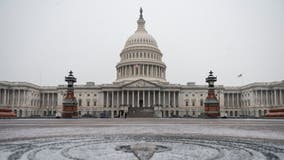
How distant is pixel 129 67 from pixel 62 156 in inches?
4779

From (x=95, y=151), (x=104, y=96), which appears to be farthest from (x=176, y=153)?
(x=104, y=96)

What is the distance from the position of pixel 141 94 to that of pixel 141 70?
47.1ft

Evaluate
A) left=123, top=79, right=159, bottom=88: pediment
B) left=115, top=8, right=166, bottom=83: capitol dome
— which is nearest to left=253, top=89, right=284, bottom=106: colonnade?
left=115, top=8, right=166, bottom=83: capitol dome

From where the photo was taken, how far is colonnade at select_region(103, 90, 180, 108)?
11725 centimetres

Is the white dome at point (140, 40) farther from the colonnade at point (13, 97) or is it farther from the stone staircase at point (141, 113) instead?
the colonnade at point (13, 97)

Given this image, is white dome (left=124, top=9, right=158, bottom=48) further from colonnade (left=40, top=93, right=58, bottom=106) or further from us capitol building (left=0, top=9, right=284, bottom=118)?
colonnade (left=40, top=93, right=58, bottom=106)

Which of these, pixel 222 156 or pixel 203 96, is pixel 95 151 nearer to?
pixel 222 156

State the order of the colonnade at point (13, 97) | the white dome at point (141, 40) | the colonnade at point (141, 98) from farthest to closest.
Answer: the white dome at point (141, 40) < the colonnade at point (141, 98) < the colonnade at point (13, 97)

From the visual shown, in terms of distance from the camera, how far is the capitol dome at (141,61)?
127500 millimetres

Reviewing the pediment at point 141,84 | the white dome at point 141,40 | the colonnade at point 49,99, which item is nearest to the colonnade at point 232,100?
the pediment at point 141,84

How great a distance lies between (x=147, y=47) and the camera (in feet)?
435

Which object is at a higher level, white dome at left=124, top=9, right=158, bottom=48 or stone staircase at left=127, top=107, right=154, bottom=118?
white dome at left=124, top=9, right=158, bottom=48

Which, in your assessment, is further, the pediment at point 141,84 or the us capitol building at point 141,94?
the us capitol building at point 141,94

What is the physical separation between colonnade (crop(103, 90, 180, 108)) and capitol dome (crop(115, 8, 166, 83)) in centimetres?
826
